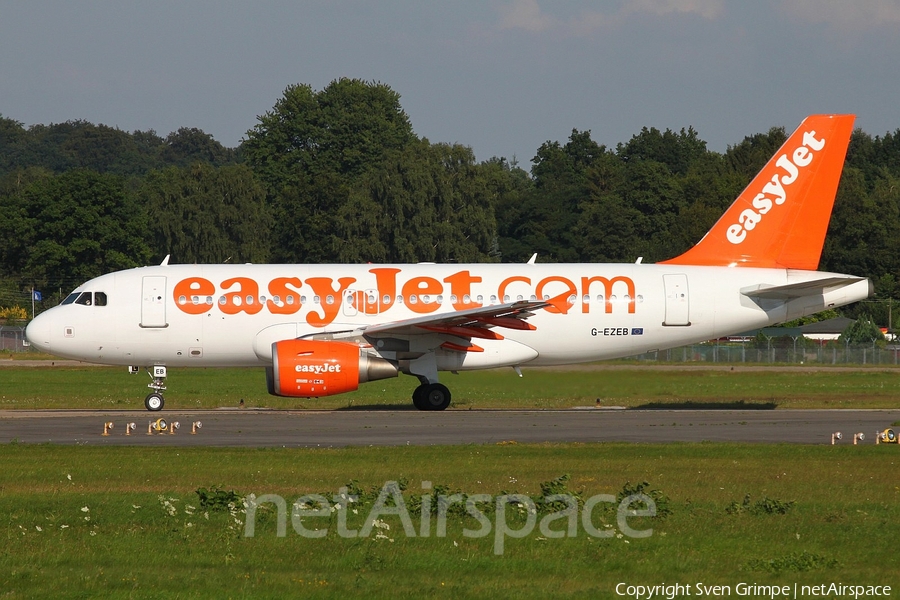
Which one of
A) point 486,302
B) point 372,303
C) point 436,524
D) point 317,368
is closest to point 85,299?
point 317,368

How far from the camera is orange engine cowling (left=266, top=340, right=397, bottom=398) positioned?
2730 cm

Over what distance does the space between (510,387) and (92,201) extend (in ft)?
215

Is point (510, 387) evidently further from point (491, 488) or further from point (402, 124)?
point (402, 124)

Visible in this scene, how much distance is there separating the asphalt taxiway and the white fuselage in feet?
5.21

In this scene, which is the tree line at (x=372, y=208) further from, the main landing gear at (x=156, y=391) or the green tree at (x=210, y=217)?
the main landing gear at (x=156, y=391)

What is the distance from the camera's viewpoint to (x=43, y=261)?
86250 mm

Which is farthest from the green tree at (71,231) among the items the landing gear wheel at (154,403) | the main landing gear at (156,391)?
the landing gear wheel at (154,403)

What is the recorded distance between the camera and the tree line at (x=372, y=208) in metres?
86.4

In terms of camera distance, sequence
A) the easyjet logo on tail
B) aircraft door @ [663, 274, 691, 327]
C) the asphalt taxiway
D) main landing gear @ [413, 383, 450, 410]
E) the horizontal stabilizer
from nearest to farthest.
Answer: the asphalt taxiway → the horizontal stabilizer → main landing gear @ [413, 383, 450, 410] → aircraft door @ [663, 274, 691, 327] → the easyjet logo on tail

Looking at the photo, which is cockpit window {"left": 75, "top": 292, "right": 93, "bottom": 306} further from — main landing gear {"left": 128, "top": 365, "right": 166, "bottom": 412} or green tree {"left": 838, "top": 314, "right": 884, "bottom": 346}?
green tree {"left": 838, "top": 314, "right": 884, "bottom": 346}

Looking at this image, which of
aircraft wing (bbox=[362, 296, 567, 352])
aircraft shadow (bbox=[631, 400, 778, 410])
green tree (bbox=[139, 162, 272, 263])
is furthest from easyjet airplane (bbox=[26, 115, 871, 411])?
green tree (bbox=[139, 162, 272, 263])

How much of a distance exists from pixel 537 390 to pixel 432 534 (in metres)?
17.3

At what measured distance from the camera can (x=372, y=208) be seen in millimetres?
90562

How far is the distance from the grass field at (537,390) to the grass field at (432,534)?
11.7 m
